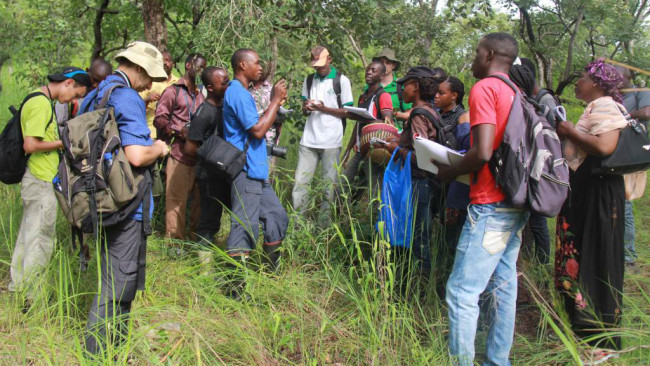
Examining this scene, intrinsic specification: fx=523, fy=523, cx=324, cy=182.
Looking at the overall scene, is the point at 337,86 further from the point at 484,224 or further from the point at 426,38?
the point at 484,224

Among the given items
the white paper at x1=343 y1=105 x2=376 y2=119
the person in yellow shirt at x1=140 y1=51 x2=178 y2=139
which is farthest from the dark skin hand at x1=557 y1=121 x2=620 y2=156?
the person in yellow shirt at x1=140 y1=51 x2=178 y2=139

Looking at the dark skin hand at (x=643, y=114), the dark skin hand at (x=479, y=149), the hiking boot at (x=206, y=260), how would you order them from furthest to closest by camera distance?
the dark skin hand at (x=643, y=114)
the hiking boot at (x=206, y=260)
the dark skin hand at (x=479, y=149)

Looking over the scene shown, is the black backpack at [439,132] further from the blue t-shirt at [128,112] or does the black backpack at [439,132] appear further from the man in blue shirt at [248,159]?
the blue t-shirt at [128,112]

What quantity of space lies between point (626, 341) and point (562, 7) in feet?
19.9

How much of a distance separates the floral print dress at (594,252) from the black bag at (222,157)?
218 centimetres

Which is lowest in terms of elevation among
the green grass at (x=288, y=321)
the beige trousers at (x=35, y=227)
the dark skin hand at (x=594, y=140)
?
the green grass at (x=288, y=321)

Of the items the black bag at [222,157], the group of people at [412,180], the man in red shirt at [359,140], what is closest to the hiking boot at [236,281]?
the group of people at [412,180]

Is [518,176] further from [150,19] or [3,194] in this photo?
[3,194]

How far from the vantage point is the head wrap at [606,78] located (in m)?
3.13

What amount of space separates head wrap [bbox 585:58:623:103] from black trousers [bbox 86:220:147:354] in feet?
9.28

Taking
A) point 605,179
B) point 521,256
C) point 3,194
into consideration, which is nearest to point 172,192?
point 3,194

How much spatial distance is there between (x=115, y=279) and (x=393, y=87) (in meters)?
3.50

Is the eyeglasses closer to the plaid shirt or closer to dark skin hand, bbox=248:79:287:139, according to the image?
the plaid shirt

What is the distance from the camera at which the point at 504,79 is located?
2.57 m
